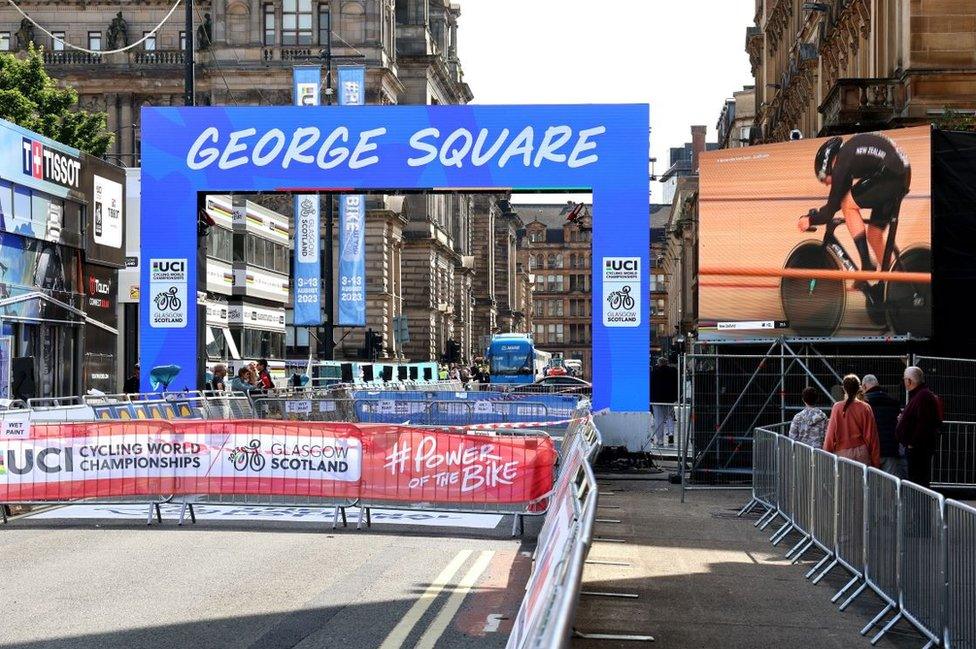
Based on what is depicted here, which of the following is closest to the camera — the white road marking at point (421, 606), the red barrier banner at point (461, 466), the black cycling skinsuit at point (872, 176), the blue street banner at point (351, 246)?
the white road marking at point (421, 606)

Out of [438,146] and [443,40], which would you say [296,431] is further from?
[443,40]

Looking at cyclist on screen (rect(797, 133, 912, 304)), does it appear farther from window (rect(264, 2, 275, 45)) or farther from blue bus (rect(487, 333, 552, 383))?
window (rect(264, 2, 275, 45))

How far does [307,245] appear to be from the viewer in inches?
2148

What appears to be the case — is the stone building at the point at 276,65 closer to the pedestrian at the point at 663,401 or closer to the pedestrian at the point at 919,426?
the pedestrian at the point at 663,401

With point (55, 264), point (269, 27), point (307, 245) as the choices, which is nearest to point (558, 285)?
point (269, 27)

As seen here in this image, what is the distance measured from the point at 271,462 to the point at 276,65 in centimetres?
6438

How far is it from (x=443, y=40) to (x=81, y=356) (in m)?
82.5

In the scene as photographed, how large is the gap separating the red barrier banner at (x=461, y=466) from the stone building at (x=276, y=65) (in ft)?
185

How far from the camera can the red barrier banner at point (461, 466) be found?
49.8 ft

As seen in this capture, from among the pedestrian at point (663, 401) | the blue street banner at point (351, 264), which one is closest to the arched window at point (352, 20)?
the blue street banner at point (351, 264)

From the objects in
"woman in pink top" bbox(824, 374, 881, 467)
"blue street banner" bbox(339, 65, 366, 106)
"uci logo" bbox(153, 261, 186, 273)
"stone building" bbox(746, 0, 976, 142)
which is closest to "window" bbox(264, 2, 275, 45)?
"blue street banner" bbox(339, 65, 366, 106)

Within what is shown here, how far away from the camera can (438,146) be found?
24328 mm

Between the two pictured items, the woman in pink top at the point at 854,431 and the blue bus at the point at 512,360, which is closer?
the woman in pink top at the point at 854,431

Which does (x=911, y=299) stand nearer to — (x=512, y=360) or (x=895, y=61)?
(x=895, y=61)
